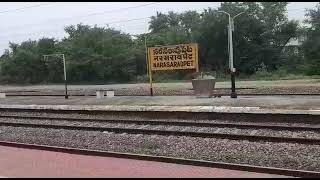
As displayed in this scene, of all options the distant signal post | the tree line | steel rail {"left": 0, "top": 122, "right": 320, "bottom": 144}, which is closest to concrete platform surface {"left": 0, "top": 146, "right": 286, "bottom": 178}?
steel rail {"left": 0, "top": 122, "right": 320, "bottom": 144}

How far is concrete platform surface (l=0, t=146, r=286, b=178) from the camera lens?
841 centimetres

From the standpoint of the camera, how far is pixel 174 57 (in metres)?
24.4

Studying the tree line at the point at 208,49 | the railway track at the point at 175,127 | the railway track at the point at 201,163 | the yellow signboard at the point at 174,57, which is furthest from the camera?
the tree line at the point at 208,49

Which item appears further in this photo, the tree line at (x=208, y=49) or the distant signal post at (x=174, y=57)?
the tree line at (x=208, y=49)

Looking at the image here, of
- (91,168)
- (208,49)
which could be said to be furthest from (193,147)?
(208,49)

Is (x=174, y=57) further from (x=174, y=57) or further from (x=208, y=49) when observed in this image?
(x=208, y=49)

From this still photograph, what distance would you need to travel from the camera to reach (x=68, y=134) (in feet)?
48.3

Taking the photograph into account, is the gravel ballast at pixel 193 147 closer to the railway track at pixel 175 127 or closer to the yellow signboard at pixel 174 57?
the railway track at pixel 175 127

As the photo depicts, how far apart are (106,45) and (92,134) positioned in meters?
46.4

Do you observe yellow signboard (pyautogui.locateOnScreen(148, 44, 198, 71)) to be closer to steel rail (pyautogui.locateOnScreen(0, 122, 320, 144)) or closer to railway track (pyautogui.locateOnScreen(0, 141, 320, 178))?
steel rail (pyautogui.locateOnScreen(0, 122, 320, 144))

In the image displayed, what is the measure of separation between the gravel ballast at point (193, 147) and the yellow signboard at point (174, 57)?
9886mm

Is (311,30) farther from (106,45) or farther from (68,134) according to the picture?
(68,134)

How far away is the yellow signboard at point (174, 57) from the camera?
23.7m

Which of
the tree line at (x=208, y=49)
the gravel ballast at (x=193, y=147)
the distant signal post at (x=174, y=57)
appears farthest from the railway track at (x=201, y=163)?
the tree line at (x=208, y=49)
